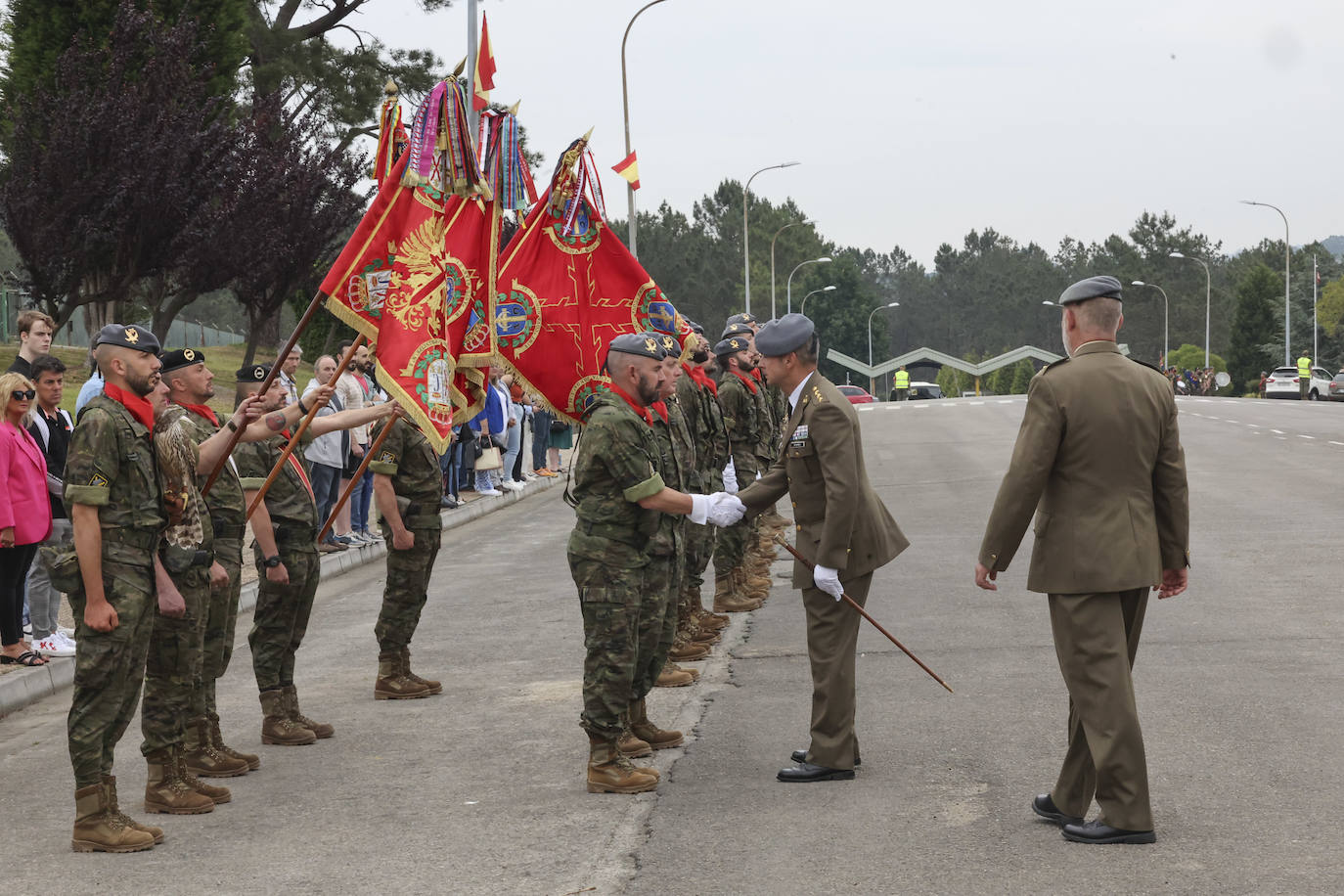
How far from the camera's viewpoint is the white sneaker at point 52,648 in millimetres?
9625

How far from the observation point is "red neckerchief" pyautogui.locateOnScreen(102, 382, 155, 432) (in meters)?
6.01

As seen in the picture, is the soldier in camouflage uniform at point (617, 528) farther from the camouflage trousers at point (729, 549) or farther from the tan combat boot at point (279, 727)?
the camouflage trousers at point (729, 549)

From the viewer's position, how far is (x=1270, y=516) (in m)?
15.8

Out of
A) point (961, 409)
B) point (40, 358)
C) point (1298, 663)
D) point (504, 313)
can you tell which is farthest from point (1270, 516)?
point (961, 409)

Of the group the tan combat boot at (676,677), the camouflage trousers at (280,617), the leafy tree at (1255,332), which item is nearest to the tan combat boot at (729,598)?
the tan combat boot at (676,677)

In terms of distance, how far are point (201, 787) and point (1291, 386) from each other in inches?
2523

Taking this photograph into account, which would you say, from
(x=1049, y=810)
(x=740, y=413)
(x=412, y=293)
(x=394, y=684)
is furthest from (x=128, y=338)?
(x=740, y=413)

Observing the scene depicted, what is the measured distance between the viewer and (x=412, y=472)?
8523 mm

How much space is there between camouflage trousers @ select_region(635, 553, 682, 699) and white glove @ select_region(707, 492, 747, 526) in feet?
1.31

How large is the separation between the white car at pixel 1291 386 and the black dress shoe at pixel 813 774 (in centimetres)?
6094

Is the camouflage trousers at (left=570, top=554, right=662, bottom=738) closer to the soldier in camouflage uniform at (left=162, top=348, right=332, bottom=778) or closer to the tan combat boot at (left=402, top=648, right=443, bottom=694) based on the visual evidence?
the soldier in camouflage uniform at (left=162, top=348, right=332, bottom=778)

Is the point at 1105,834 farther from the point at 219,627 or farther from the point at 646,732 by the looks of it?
the point at 219,627

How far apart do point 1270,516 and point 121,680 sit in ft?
43.0

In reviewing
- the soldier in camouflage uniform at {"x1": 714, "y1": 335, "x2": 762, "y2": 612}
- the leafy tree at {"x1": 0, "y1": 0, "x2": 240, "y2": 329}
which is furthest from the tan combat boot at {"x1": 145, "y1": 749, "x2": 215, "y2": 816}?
the leafy tree at {"x1": 0, "y1": 0, "x2": 240, "y2": 329}
